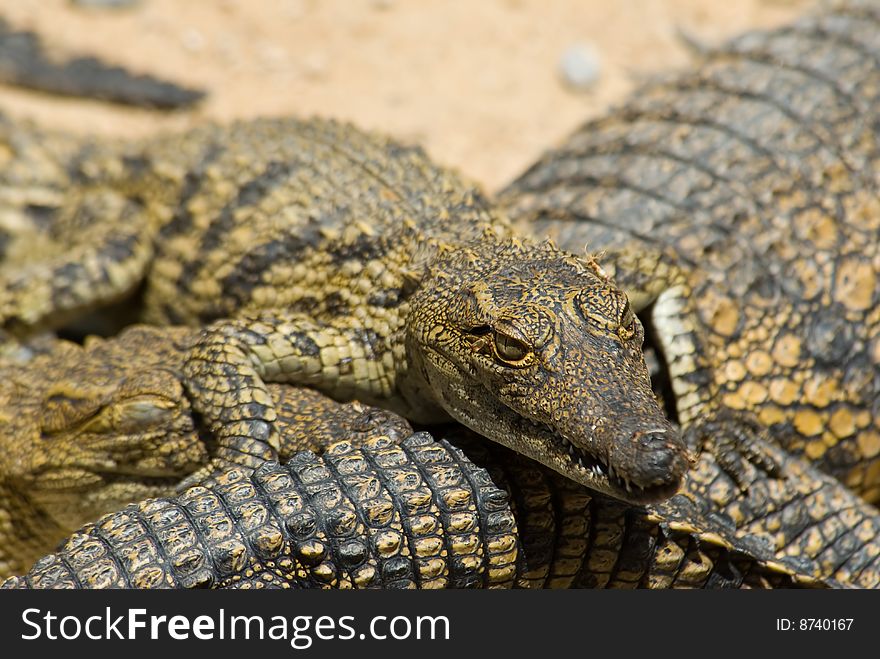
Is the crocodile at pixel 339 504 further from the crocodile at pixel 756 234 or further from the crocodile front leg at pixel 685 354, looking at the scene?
the crocodile at pixel 756 234

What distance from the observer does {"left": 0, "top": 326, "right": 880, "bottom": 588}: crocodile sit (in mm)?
3189

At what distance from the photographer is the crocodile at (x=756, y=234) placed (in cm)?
436

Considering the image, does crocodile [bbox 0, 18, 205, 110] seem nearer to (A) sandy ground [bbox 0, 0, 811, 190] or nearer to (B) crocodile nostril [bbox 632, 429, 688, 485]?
(A) sandy ground [bbox 0, 0, 811, 190]

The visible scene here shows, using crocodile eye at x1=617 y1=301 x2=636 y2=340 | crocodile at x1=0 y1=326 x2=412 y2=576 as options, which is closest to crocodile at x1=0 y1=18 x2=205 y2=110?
crocodile at x1=0 y1=326 x2=412 y2=576

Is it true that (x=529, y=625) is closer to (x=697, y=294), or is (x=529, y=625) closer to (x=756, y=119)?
(x=697, y=294)

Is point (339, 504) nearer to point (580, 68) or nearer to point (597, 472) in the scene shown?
point (597, 472)

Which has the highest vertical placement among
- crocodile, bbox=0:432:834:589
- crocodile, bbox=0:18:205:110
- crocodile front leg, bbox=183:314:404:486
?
crocodile, bbox=0:18:205:110

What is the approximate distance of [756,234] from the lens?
467cm

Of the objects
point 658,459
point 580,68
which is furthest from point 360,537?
point 580,68

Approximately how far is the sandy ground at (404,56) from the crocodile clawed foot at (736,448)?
3211mm

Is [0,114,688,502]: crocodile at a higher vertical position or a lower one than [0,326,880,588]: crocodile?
higher

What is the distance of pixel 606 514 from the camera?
3561mm

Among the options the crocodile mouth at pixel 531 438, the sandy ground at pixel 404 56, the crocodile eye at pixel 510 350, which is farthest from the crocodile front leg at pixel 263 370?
the sandy ground at pixel 404 56

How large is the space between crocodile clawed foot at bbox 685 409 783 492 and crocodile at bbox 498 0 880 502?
0.06ft
